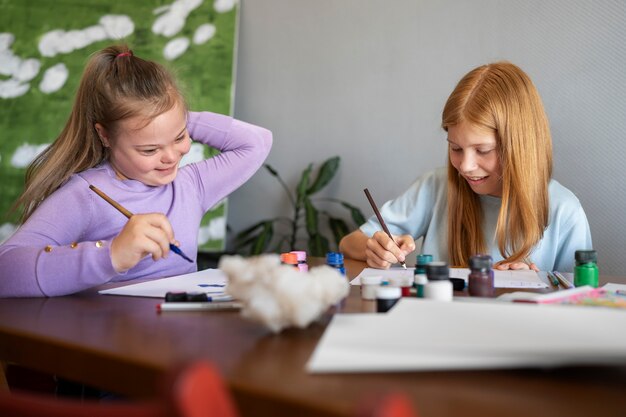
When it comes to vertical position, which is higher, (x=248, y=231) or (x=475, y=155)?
(x=475, y=155)

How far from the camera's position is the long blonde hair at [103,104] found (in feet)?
4.41

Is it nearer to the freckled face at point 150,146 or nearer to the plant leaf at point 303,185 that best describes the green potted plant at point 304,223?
the plant leaf at point 303,185

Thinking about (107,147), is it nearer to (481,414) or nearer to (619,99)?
(481,414)

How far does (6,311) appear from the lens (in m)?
0.83

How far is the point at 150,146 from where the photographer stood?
1.34 metres

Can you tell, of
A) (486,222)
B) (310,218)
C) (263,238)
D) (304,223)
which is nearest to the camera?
(486,222)

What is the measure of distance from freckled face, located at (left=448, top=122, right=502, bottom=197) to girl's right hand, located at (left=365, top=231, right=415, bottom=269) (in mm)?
271

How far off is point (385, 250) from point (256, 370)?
0.79 m

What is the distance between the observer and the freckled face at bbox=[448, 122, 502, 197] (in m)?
1.50

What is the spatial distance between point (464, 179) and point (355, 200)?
109cm

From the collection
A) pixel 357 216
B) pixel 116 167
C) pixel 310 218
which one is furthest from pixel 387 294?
pixel 310 218

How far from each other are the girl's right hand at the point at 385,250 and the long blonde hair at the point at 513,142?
247mm

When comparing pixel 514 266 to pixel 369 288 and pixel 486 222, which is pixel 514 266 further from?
pixel 369 288

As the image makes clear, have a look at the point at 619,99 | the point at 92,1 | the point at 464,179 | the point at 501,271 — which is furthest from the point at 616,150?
the point at 92,1
